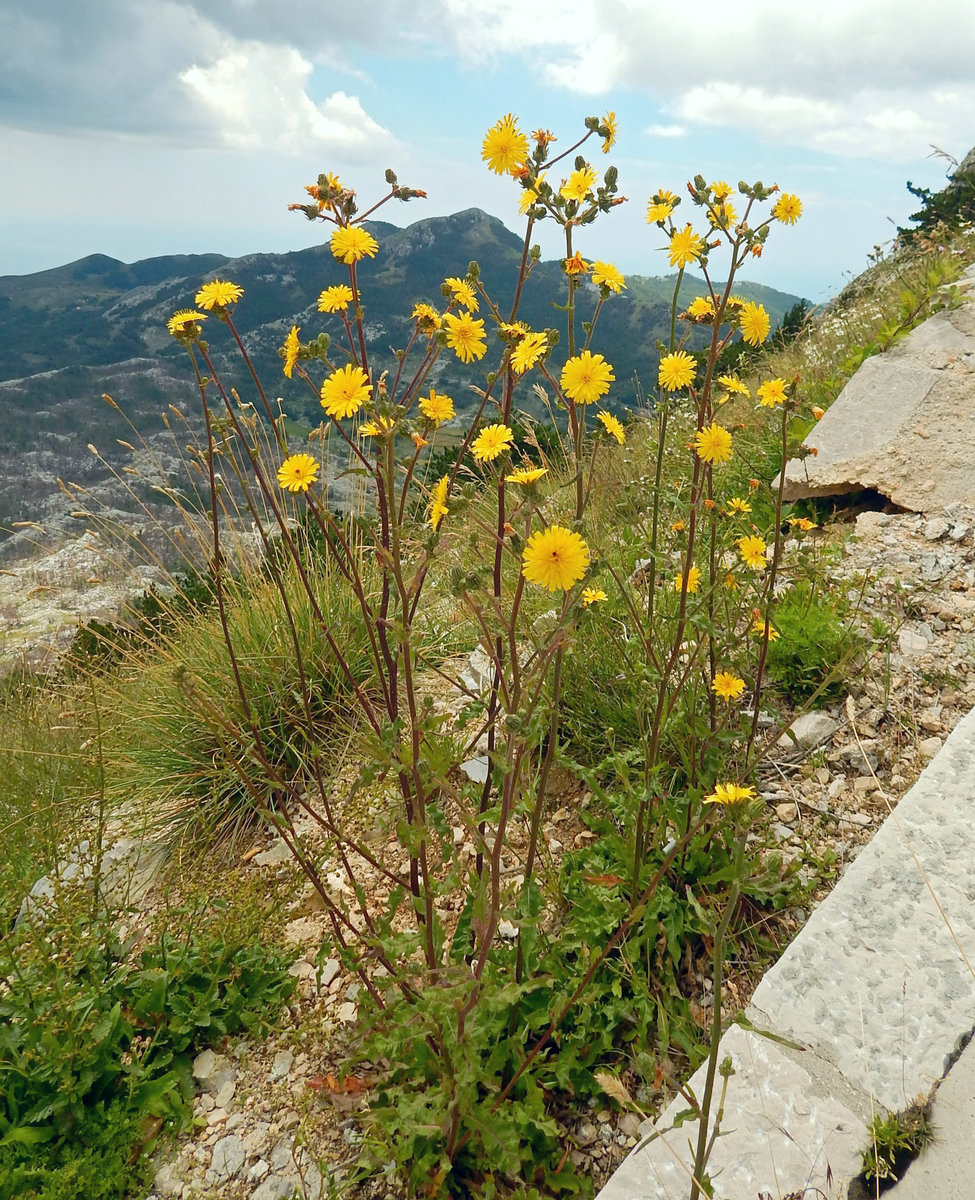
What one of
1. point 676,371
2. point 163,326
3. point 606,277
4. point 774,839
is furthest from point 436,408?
point 163,326

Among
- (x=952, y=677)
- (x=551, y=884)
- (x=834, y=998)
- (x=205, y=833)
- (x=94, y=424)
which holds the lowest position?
(x=94, y=424)

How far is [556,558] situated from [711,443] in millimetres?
728

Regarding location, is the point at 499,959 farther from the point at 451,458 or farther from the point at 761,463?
→ the point at 451,458

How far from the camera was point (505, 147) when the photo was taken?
1620mm

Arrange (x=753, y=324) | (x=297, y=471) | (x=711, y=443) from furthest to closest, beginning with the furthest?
(x=753, y=324) → (x=711, y=443) → (x=297, y=471)

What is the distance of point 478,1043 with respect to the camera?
1.53 m

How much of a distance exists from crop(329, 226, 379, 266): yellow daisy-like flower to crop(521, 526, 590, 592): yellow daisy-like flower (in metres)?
0.76

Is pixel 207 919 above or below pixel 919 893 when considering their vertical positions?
below

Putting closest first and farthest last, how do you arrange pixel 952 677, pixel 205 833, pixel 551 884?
1. pixel 551 884
2. pixel 952 677
3. pixel 205 833

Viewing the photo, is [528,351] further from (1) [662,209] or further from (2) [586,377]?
(1) [662,209]

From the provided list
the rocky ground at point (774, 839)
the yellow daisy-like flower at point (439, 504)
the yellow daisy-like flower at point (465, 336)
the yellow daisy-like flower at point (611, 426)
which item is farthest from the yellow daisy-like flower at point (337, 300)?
the rocky ground at point (774, 839)

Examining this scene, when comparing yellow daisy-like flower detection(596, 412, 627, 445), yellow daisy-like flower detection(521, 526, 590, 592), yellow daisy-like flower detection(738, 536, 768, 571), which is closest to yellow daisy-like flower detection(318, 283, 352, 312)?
yellow daisy-like flower detection(596, 412, 627, 445)

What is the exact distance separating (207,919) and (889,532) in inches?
136

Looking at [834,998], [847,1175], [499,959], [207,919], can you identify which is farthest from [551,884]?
[207,919]
